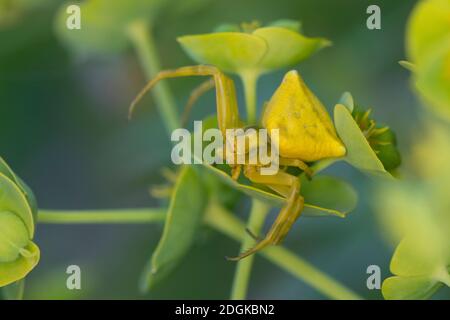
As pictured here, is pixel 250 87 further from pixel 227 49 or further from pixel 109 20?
pixel 109 20

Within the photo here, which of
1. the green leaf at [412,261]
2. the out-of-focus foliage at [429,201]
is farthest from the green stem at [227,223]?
the out-of-focus foliage at [429,201]

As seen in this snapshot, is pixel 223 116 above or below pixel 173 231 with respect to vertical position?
above

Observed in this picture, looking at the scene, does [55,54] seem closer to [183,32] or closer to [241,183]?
[183,32]

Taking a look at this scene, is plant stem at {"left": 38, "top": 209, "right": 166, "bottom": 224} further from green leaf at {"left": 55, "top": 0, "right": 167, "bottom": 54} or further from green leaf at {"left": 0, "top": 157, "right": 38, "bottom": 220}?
green leaf at {"left": 55, "top": 0, "right": 167, "bottom": 54}

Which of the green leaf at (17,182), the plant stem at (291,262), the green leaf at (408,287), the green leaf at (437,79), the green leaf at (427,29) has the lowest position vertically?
the plant stem at (291,262)

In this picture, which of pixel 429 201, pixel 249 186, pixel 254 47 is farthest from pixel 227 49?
pixel 429 201

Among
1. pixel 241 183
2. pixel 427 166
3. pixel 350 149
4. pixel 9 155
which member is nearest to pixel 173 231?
pixel 241 183

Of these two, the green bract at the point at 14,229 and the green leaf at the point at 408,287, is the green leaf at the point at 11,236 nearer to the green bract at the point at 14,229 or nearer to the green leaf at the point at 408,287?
the green bract at the point at 14,229
